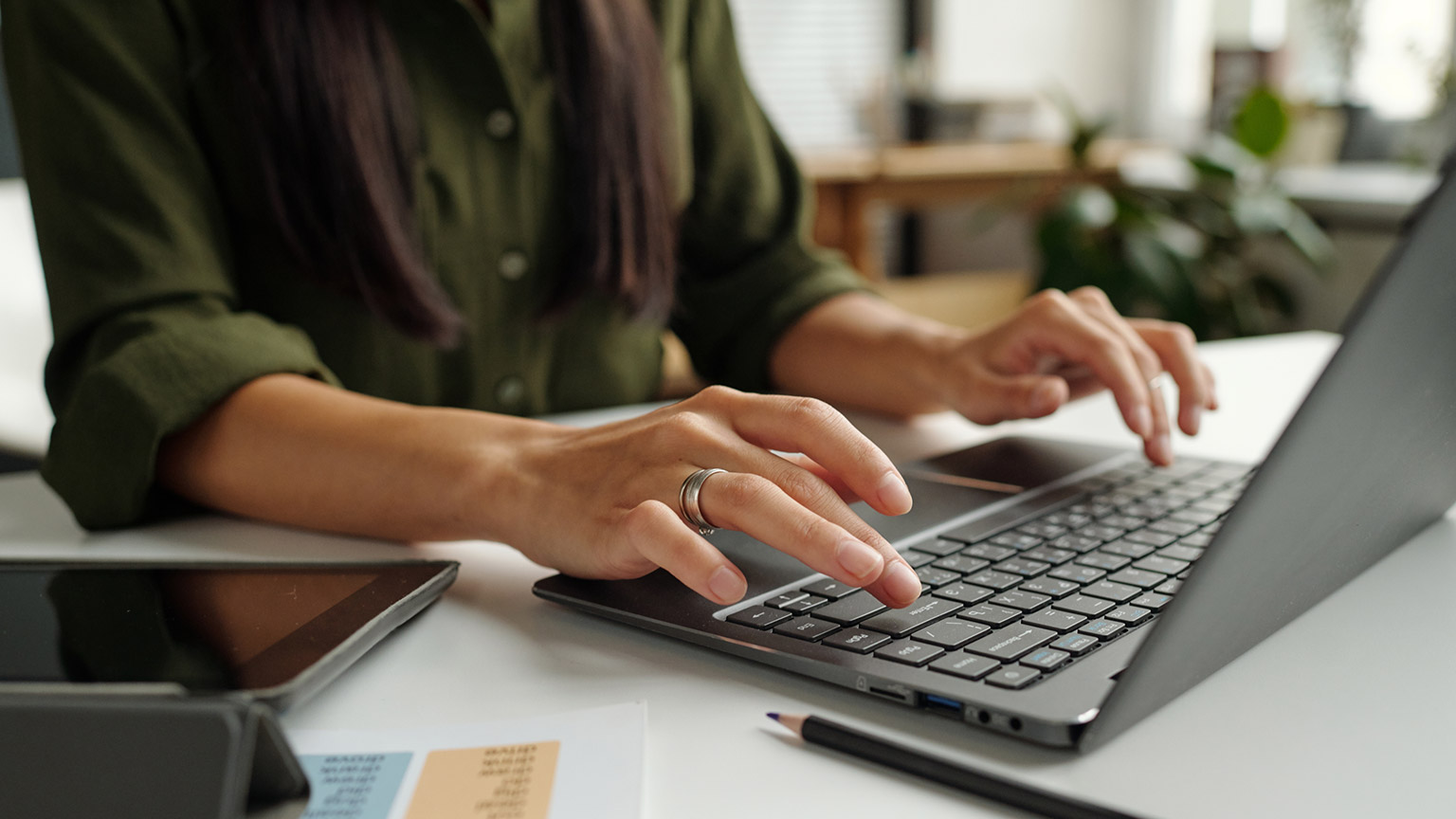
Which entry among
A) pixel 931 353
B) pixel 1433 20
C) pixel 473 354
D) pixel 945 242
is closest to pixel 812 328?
pixel 931 353

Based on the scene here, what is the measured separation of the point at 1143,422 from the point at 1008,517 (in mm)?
130

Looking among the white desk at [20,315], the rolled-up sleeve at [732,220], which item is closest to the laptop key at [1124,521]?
the rolled-up sleeve at [732,220]

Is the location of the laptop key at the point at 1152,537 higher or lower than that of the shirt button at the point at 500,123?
lower

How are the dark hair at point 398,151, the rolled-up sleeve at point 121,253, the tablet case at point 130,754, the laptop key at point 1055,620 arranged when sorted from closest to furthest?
the tablet case at point 130,754 < the laptop key at point 1055,620 < the rolled-up sleeve at point 121,253 < the dark hair at point 398,151

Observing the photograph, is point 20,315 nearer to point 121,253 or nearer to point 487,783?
point 121,253

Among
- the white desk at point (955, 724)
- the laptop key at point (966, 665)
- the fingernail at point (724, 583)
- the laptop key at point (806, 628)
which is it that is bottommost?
the white desk at point (955, 724)

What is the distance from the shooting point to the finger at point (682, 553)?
0.39 metres

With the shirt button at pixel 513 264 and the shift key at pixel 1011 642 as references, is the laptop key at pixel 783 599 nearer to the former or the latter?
the shift key at pixel 1011 642

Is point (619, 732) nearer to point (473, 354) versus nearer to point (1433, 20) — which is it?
point (473, 354)

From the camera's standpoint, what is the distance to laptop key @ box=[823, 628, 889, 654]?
0.37 metres

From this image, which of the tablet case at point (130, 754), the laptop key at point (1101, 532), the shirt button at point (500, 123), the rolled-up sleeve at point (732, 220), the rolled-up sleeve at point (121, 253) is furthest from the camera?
the rolled-up sleeve at point (732, 220)

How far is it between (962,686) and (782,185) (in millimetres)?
742

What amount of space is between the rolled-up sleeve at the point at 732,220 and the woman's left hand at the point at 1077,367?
26cm

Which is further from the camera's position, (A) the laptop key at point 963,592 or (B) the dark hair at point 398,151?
(B) the dark hair at point 398,151
